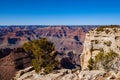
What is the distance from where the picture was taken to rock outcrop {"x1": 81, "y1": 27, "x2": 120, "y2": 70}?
263 ft

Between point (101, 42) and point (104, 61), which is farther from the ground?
point (101, 42)

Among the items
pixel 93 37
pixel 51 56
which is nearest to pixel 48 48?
pixel 51 56

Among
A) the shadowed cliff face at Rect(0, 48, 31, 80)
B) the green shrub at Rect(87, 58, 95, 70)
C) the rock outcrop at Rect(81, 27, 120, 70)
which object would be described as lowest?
the shadowed cliff face at Rect(0, 48, 31, 80)

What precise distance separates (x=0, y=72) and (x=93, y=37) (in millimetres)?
91413

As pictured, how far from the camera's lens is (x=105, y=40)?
8256cm

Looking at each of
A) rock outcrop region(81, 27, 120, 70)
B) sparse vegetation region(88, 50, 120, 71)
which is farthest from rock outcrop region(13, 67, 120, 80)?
rock outcrop region(81, 27, 120, 70)

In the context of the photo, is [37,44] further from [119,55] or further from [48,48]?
[119,55]

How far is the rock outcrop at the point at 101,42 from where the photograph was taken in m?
80.3

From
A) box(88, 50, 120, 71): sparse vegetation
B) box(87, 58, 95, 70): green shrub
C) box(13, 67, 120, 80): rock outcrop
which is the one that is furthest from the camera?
box(87, 58, 95, 70): green shrub

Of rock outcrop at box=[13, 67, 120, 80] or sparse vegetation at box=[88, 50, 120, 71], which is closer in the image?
A: rock outcrop at box=[13, 67, 120, 80]

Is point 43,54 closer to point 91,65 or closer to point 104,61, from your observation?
point 91,65

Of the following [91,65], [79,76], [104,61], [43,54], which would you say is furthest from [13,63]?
[79,76]

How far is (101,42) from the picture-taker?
8344 centimetres

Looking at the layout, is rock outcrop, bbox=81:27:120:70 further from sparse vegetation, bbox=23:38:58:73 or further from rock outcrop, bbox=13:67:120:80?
rock outcrop, bbox=13:67:120:80
